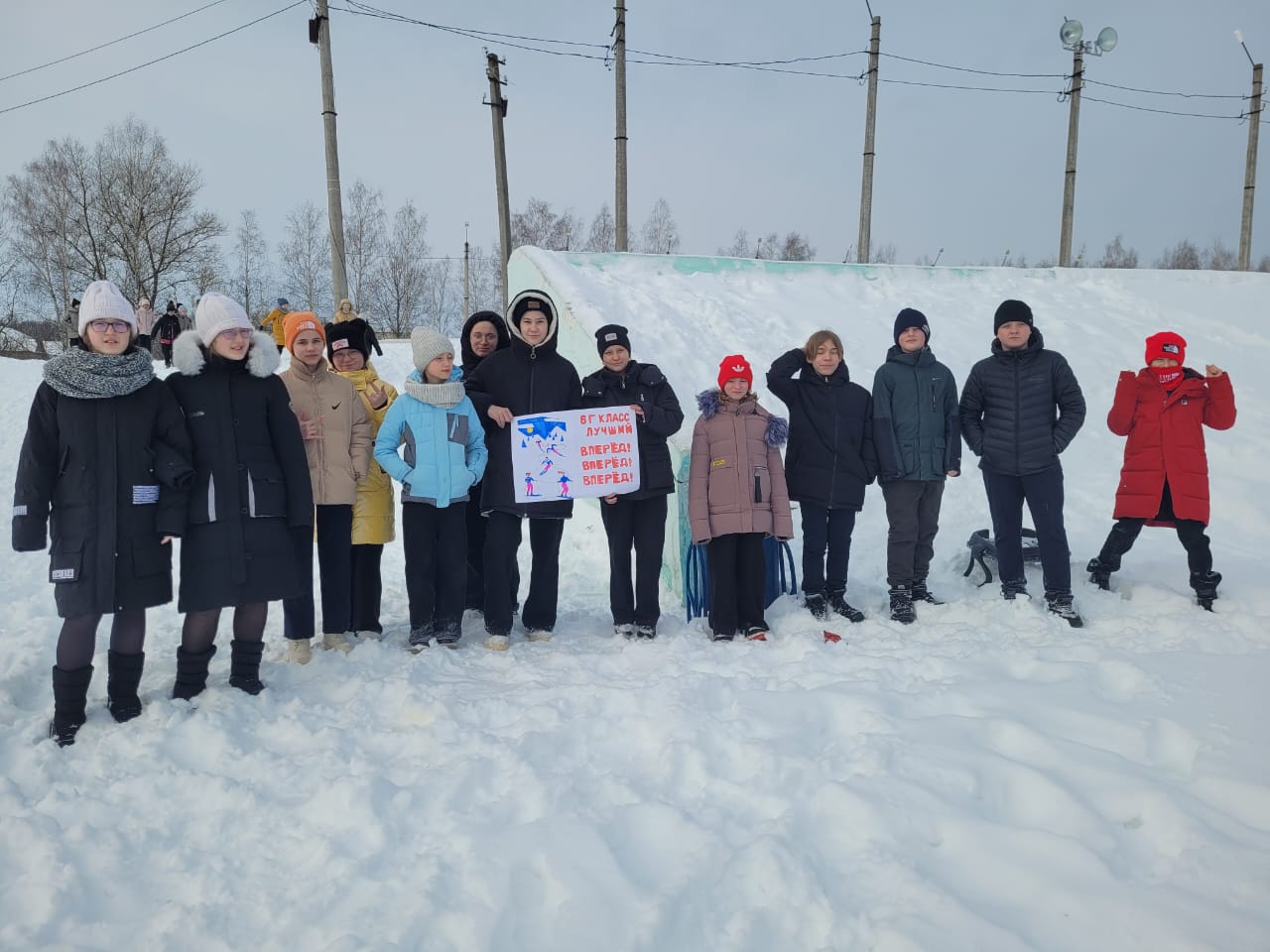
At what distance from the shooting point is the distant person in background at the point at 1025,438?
15.6ft

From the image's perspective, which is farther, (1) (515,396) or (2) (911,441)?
(2) (911,441)

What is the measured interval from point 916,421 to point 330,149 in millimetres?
12502

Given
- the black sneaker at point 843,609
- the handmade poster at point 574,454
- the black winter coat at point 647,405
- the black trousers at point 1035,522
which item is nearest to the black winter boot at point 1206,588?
the black trousers at point 1035,522

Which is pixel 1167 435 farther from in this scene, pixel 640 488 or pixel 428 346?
pixel 428 346

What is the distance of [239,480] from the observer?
3543 mm

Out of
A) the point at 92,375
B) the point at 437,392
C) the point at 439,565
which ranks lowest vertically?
the point at 439,565

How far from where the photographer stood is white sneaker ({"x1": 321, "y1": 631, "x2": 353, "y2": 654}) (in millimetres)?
4270

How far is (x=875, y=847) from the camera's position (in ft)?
7.68

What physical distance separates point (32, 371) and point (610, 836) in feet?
53.4

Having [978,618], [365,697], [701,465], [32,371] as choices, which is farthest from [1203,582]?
[32,371]

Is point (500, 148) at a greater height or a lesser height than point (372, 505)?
greater

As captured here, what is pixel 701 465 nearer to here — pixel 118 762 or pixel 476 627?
pixel 476 627

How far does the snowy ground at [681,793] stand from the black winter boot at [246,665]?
89mm

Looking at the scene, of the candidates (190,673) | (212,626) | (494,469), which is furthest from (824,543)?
(190,673)
